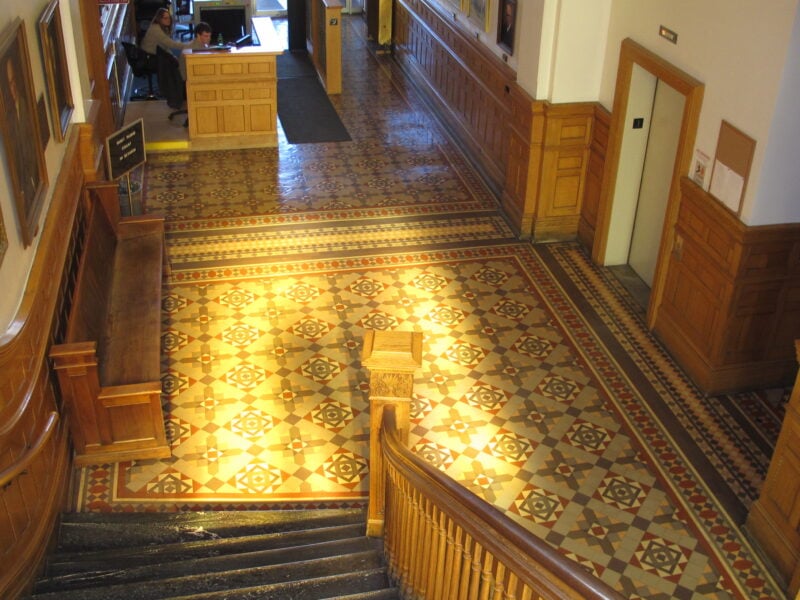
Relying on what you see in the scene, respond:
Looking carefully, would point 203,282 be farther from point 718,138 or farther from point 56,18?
point 718,138

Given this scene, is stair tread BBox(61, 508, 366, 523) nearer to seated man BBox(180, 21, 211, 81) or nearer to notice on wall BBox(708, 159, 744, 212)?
notice on wall BBox(708, 159, 744, 212)

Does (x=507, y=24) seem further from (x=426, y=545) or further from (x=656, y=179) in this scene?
(x=426, y=545)

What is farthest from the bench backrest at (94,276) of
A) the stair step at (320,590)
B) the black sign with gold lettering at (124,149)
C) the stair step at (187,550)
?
the stair step at (320,590)

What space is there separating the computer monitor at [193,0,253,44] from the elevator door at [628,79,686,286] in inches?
268

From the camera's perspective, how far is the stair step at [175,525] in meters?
5.12

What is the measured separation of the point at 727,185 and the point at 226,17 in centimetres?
855

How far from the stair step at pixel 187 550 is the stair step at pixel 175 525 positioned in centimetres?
17

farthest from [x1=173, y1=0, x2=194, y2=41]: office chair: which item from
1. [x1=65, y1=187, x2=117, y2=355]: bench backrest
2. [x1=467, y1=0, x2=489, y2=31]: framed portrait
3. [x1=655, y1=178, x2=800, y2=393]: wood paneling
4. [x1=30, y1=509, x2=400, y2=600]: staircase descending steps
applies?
[x1=30, y1=509, x2=400, y2=600]: staircase descending steps

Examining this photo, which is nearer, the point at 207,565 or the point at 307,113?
the point at 207,565

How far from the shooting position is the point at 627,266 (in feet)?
28.5

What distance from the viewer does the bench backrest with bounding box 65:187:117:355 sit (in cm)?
611

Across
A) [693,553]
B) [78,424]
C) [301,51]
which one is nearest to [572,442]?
[693,553]

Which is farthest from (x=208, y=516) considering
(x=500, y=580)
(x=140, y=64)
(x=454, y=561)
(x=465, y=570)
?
(x=140, y=64)

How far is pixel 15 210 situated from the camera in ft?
17.3
